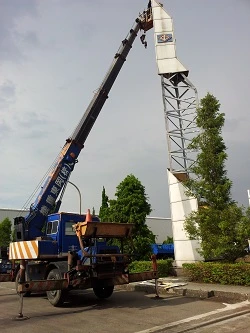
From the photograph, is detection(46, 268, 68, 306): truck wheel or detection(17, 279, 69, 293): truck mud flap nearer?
detection(17, 279, 69, 293): truck mud flap

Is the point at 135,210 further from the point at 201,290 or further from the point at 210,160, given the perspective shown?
the point at 201,290

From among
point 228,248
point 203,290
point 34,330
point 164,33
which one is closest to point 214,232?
point 228,248

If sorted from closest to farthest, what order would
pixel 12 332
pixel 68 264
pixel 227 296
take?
pixel 12 332 → pixel 68 264 → pixel 227 296

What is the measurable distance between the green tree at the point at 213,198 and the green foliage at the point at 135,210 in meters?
5.24

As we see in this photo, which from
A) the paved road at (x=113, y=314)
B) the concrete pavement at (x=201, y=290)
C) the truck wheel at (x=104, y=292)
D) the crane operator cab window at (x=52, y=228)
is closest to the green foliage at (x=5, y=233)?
the concrete pavement at (x=201, y=290)

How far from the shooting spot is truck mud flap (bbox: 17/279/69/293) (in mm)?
8367

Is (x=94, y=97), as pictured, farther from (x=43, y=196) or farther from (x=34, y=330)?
(x=34, y=330)

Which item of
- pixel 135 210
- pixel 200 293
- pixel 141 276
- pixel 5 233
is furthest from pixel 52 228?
pixel 5 233

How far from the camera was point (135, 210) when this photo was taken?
1911cm

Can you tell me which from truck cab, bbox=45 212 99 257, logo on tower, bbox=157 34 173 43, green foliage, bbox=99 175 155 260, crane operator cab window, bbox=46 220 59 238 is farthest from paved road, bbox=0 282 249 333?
logo on tower, bbox=157 34 173 43

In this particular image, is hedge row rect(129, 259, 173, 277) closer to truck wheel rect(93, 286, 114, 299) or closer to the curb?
the curb

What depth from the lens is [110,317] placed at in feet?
26.9

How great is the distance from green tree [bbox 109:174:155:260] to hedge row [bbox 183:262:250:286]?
17.4 ft

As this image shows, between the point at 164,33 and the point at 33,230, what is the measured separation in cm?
1469
